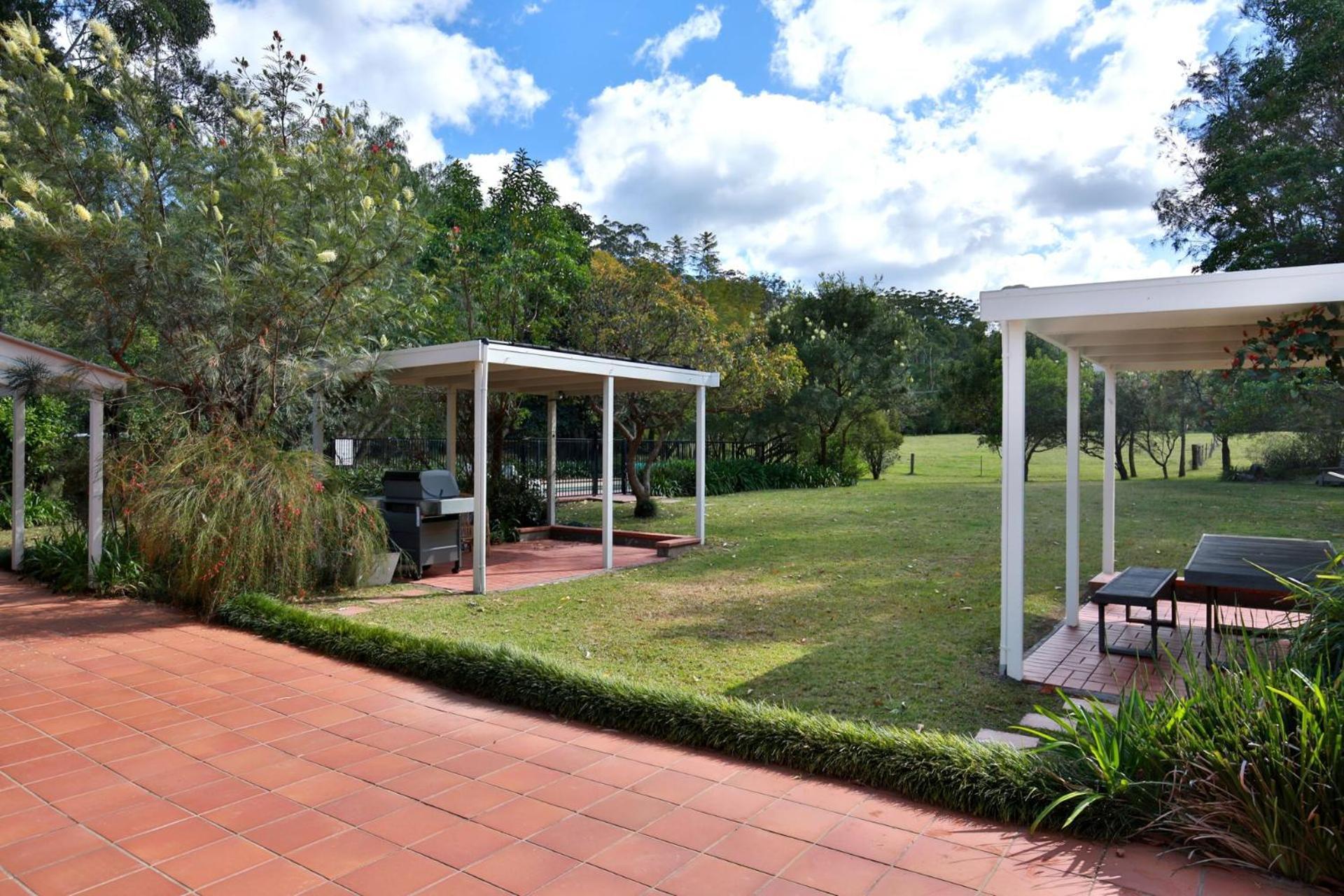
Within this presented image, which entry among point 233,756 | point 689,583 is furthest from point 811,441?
point 233,756

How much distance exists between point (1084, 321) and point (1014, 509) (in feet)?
4.18

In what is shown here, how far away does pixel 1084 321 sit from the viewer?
17.1 ft

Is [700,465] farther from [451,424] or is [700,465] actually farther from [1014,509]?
[1014,509]

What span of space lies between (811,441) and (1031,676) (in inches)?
694

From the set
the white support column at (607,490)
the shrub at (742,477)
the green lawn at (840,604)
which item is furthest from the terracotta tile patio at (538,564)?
the shrub at (742,477)

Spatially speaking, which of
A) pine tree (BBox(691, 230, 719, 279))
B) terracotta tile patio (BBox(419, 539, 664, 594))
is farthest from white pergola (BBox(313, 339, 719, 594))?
pine tree (BBox(691, 230, 719, 279))

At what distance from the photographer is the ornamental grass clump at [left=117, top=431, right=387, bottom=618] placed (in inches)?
263

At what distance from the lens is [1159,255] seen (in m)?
17.6

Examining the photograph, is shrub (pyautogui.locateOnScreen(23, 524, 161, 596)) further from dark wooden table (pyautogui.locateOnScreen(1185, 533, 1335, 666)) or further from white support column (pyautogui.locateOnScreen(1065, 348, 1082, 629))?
dark wooden table (pyautogui.locateOnScreen(1185, 533, 1335, 666))

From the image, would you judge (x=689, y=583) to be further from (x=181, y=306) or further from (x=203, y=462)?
(x=181, y=306)

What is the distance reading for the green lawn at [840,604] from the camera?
4980 mm

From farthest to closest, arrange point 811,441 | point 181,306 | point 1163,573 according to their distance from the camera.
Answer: point 811,441 < point 181,306 < point 1163,573

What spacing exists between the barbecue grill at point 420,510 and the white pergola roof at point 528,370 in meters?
1.17

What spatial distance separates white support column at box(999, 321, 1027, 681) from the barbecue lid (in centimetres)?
580
